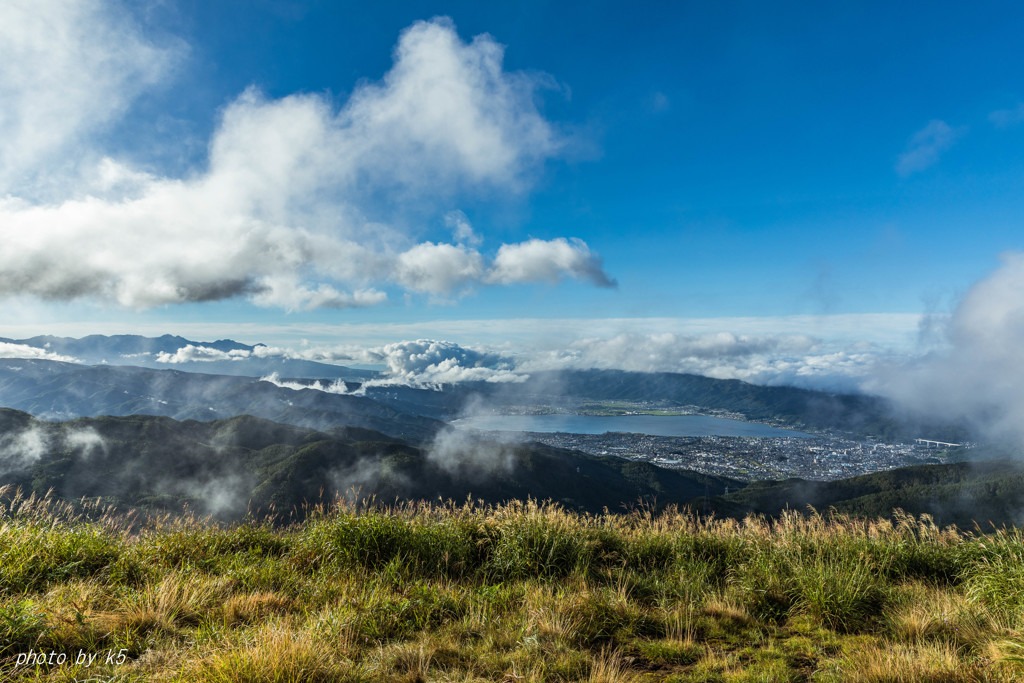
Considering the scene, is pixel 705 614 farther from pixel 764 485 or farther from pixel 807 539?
pixel 764 485

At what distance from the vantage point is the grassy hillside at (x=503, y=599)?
342 cm

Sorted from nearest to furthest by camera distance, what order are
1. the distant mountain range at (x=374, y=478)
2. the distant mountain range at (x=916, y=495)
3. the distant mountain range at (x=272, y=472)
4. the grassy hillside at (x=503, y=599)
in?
the grassy hillside at (x=503, y=599) → the distant mountain range at (x=916, y=495) → the distant mountain range at (x=374, y=478) → the distant mountain range at (x=272, y=472)

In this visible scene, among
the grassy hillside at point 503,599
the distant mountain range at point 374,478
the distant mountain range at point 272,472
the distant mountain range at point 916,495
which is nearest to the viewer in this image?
the grassy hillside at point 503,599

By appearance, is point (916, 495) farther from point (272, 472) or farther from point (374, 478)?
point (272, 472)

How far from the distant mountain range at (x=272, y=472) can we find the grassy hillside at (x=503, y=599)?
14692 cm

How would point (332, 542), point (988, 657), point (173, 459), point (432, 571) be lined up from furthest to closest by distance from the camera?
point (173, 459) → point (332, 542) → point (432, 571) → point (988, 657)

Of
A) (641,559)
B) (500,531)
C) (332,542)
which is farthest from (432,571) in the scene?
(641,559)

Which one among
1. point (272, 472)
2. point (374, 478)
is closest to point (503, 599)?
point (374, 478)

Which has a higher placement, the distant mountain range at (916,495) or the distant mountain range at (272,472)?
the distant mountain range at (916,495)

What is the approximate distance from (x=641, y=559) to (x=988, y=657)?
3.59m

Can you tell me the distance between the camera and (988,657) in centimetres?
355

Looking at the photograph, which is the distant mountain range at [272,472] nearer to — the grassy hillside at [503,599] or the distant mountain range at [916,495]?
the distant mountain range at [916,495]

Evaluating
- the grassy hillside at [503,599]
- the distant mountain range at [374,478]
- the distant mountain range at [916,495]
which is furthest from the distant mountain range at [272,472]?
the grassy hillside at [503,599]

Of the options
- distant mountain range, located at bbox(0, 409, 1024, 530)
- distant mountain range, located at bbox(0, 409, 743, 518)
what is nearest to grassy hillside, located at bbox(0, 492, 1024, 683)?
distant mountain range, located at bbox(0, 409, 1024, 530)
